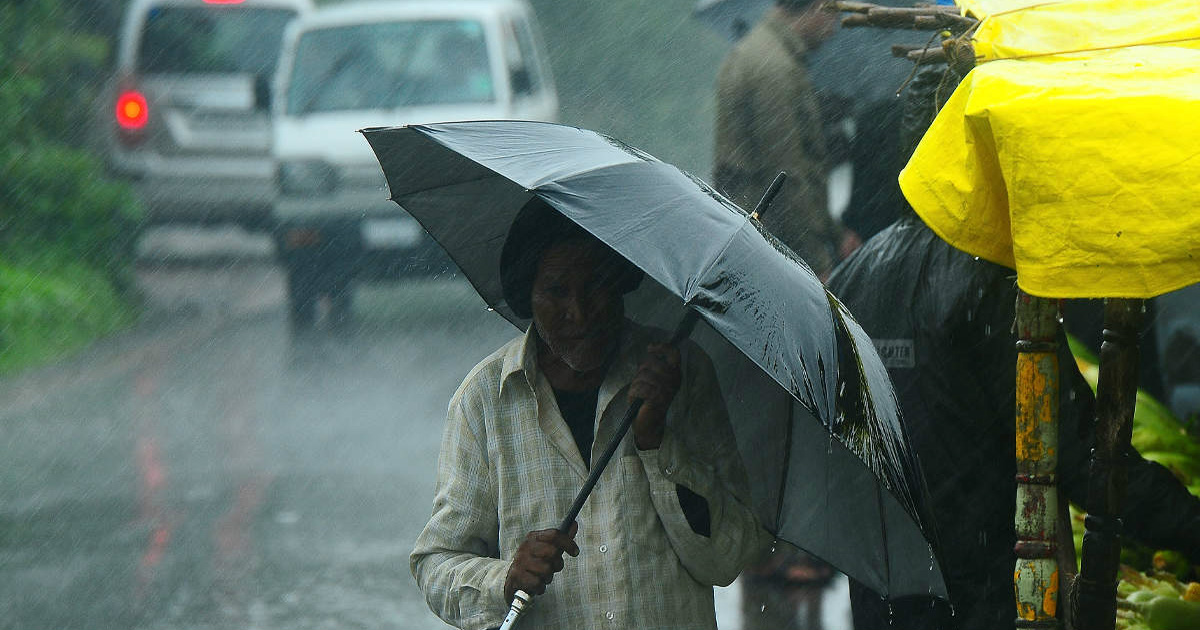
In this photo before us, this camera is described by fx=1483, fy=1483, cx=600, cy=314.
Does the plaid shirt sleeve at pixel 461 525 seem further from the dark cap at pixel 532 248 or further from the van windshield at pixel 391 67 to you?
the van windshield at pixel 391 67

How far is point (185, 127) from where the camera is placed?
45.1 feet

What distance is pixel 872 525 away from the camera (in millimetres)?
2715

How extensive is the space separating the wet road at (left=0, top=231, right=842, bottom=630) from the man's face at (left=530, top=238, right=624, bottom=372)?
2.94 meters

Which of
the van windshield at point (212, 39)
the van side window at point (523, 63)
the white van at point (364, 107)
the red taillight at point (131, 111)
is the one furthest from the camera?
the van windshield at point (212, 39)

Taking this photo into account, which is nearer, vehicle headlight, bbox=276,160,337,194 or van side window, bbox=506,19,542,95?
vehicle headlight, bbox=276,160,337,194

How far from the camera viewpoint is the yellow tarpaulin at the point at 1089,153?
234 centimetres

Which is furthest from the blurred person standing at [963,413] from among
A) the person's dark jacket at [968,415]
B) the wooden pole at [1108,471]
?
the wooden pole at [1108,471]

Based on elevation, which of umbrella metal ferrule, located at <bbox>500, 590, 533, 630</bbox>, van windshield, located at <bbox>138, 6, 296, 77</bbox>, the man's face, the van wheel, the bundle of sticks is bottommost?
the van wheel

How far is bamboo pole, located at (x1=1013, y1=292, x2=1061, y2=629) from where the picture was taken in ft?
9.27

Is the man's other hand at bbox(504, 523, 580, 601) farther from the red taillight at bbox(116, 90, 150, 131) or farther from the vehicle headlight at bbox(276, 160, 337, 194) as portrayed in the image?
the red taillight at bbox(116, 90, 150, 131)

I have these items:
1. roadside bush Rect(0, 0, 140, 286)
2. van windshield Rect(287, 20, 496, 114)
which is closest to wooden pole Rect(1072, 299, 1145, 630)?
van windshield Rect(287, 20, 496, 114)

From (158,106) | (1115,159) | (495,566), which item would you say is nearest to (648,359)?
(495,566)

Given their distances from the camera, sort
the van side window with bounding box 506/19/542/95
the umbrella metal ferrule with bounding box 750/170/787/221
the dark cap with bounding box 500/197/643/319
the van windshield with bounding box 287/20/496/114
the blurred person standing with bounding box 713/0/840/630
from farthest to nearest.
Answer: the van side window with bounding box 506/19/542/95
the van windshield with bounding box 287/20/496/114
the blurred person standing with bounding box 713/0/840/630
the dark cap with bounding box 500/197/643/319
the umbrella metal ferrule with bounding box 750/170/787/221

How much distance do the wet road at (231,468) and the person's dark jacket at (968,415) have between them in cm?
208
